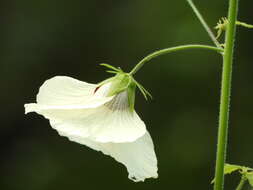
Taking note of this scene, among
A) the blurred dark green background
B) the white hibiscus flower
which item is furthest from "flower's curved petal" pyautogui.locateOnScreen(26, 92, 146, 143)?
the blurred dark green background

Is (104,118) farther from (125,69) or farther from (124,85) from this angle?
(125,69)

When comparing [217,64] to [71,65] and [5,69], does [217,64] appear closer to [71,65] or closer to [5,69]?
[71,65]

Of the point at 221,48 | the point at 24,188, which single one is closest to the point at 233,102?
the point at 24,188

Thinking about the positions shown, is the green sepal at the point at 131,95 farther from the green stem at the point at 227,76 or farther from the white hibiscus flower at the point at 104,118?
the green stem at the point at 227,76

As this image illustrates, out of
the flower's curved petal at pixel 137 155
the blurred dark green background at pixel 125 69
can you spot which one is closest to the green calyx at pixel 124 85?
the flower's curved petal at pixel 137 155

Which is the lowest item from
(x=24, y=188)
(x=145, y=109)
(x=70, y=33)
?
(x=24, y=188)

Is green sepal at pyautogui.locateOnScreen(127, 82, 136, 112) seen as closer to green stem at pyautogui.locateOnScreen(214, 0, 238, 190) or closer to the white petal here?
the white petal
